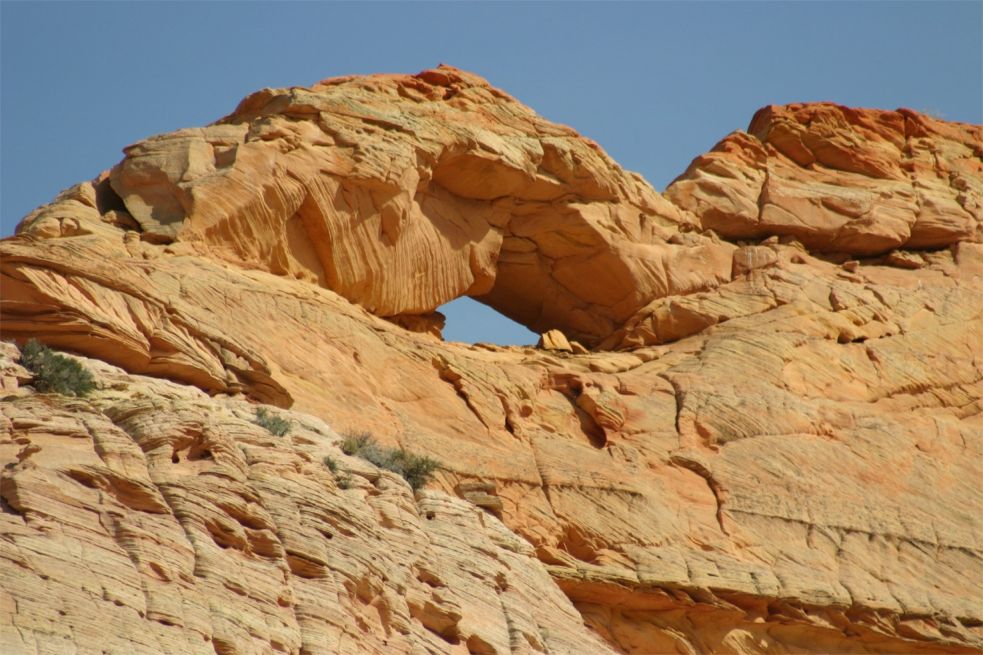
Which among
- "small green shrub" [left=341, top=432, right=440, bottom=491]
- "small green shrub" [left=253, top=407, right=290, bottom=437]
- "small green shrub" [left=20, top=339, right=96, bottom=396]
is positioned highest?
"small green shrub" [left=341, top=432, right=440, bottom=491]

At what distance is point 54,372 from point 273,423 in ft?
8.96

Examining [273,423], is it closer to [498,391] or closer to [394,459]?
[394,459]

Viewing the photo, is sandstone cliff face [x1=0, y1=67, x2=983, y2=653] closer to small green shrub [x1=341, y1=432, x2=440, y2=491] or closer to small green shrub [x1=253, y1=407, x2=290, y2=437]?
small green shrub [x1=253, y1=407, x2=290, y2=437]

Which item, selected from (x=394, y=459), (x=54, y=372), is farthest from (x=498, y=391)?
(x=54, y=372)

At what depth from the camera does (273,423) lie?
802 inches

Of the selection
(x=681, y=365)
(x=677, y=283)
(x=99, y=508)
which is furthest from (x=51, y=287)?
(x=677, y=283)

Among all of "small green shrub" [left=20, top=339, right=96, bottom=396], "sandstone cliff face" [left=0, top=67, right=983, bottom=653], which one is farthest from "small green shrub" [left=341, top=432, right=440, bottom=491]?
"small green shrub" [left=20, top=339, right=96, bottom=396]

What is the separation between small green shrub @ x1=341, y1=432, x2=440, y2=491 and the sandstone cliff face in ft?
1.49

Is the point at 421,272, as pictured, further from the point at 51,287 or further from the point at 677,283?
the point at 51,287

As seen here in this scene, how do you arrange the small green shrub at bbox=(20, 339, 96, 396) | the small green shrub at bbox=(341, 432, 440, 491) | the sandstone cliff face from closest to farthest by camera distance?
the sandstone cliff face → the small green shrub at bbox=(20, 339, 96, 396) → the small green shrub at bbox=(341, 432, 440, 491)

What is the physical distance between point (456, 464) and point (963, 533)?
8543 mm

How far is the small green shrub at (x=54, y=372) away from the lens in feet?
61.4

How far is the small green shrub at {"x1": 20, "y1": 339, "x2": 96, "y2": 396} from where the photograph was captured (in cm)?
1872

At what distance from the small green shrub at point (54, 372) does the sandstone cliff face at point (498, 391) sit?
1.01ft
